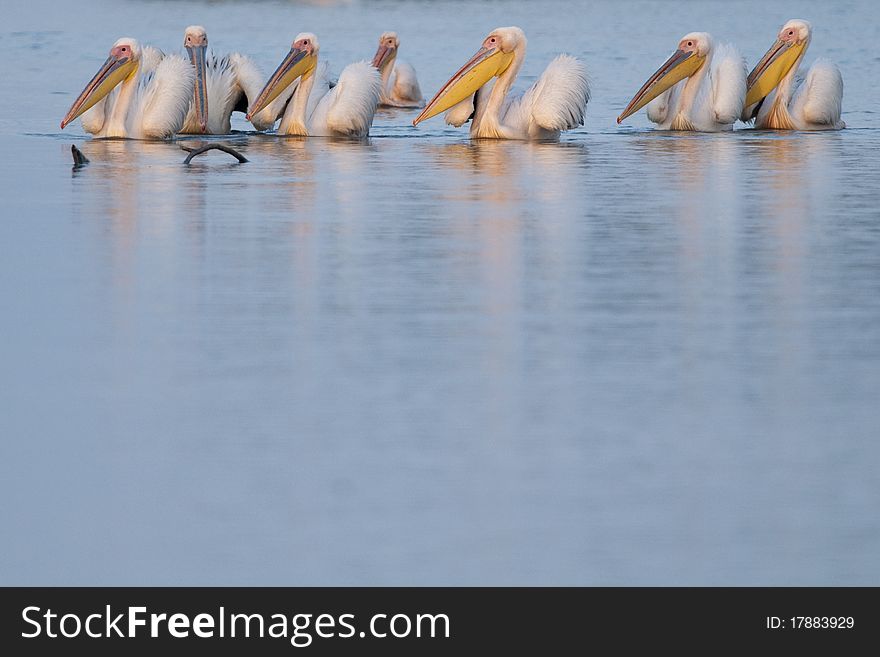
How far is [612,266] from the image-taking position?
6.52 meters

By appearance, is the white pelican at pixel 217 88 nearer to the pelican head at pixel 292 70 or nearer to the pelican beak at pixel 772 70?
the pelican head at pixel 292 70

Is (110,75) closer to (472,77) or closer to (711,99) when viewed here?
(472,77)

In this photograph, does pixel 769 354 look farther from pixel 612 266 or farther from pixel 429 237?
pixel 429 237

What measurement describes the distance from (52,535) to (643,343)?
6.67 ft

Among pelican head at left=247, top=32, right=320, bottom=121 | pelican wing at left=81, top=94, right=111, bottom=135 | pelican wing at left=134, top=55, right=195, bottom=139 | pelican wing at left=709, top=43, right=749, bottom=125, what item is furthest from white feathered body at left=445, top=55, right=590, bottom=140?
pelican wing at left=81, top=94, right=111, bottom=135

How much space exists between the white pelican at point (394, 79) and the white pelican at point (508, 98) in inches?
116

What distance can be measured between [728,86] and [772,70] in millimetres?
699

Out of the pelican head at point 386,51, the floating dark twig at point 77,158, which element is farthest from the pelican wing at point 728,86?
the floating dark twig at point 77,158

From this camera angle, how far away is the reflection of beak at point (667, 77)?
12.9m

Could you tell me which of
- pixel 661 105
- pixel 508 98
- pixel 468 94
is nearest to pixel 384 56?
pixel 661 105

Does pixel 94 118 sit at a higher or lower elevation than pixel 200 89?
lower

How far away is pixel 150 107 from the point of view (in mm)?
12055

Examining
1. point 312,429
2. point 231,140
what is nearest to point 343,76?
point 231,140
